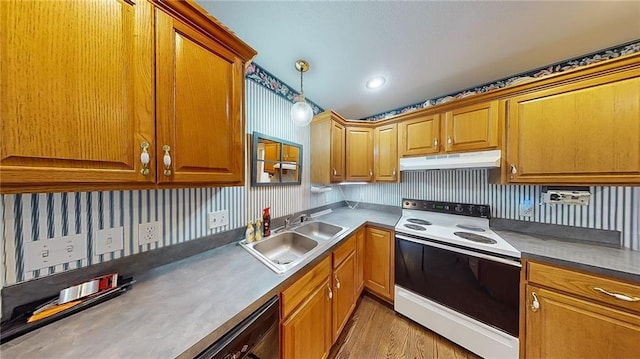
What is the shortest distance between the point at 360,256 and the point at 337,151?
3.83 feet

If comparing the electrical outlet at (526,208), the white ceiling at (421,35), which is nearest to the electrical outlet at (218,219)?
the white ceiling at (421,35)

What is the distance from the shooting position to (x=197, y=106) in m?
0.83

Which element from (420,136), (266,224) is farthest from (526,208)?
(266,224)

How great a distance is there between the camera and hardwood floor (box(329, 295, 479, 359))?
142 centimetres

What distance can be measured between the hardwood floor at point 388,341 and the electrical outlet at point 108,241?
157 centimetres

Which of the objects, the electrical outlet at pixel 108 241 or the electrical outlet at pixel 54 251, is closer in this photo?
the electrical outlet at pixel 54 251

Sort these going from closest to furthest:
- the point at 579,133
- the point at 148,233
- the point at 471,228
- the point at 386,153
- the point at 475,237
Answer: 1. the point at 148,233
2. the point at 579,133
3. the point at 475,237
4. the point at 471,228
5. the point at 386,153

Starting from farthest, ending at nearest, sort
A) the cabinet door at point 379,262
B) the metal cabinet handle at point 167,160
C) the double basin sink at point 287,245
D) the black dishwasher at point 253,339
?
the cabinet door at point 379,262, the double basin sink at point 287,245, the metal cabinet handle at point 167,160, the black dishwasher at point 253,339

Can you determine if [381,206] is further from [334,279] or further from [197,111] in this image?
[197,111]

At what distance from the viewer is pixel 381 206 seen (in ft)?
8.24

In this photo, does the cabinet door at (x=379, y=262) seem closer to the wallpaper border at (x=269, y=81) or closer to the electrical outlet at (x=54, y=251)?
the wallpaper border at (x=269, y=81)

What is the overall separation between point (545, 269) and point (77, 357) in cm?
217

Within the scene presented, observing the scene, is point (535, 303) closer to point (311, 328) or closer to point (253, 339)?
point (311, 328)

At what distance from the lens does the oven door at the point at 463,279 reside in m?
1.25
